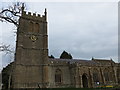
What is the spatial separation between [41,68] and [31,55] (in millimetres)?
3761

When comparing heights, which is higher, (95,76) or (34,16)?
(34,16)

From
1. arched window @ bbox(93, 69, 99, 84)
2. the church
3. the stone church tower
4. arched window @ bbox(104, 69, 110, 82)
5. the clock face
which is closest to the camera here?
the stone church tower

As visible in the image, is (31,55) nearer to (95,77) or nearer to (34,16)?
(34,16)

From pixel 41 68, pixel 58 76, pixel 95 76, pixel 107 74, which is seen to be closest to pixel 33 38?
pixel 41 68

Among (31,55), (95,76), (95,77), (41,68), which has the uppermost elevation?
(31,55)

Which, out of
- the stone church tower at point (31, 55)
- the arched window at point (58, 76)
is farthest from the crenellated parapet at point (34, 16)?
the arched window at point (58, 76)

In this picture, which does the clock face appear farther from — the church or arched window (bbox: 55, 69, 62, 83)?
arched window (bbox: 55, 69, 62, 83)


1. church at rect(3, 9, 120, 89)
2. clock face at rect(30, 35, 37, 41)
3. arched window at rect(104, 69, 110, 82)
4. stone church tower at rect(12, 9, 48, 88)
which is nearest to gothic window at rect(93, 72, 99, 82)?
church at rect(3, 9, 120, 89)

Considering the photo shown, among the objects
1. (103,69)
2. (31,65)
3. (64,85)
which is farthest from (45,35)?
(103,69)

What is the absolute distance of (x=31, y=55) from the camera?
31.2 m

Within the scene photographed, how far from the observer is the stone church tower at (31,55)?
1128 inches

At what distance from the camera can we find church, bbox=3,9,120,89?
95.6 ft

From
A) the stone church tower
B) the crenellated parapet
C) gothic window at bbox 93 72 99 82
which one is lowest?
gothic window at bbox 93 72 99 82

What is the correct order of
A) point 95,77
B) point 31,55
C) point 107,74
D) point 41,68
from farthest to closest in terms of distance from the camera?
point 107,74 < point 95,77 < point 31,55 < point 41,68
